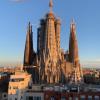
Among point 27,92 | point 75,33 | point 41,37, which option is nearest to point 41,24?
point 41,37

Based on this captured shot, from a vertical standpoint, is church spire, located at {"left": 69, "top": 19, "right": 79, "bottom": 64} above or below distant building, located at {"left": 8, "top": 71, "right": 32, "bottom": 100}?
above

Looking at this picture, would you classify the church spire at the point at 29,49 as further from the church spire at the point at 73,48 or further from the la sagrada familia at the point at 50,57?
the church spire at the point at 73,48

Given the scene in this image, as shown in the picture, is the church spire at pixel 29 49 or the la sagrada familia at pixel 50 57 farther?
the church spire at pixel 29 49

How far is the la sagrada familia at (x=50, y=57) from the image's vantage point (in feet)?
366

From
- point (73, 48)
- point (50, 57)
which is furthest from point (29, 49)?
point (73, 48)

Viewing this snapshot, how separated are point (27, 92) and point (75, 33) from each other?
5624cm

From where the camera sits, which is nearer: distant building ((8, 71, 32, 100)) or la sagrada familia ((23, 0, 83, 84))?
distant building ((8, 71, 32, 100))

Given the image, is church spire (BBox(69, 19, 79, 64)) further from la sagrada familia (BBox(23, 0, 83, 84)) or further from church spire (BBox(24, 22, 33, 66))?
church spire (BBox(24, 22, 33, 66))

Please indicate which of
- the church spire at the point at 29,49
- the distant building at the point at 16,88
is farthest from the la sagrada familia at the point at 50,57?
the distant building at the point at 16,88

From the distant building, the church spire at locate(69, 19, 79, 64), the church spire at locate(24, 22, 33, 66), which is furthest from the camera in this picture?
the church spire at locate(69, 19, 79, 64)

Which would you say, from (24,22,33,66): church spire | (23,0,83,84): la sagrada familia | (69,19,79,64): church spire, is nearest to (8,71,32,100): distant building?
(23,0,83,84): la sagrada familia

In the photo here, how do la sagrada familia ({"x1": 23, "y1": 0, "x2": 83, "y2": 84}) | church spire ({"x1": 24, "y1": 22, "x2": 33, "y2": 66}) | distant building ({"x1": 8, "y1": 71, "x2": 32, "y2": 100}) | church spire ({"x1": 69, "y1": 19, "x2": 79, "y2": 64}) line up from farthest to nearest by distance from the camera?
church spire ({"x1": 69, "y1": 19, "x2": 79, "y2": 64}) → church spire ({"x1": 24, "y1": 22, "x2": 33, "y2": 66}) → la sagrada familia ({"x1": 23, "y1": 0, "x2": 83, "y2": 84}) → distant building ({"x1": 8, "y1": 71, "x2": 32, "y2": 100})

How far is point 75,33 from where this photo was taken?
126 meters

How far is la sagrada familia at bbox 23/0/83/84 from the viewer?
366 ft
